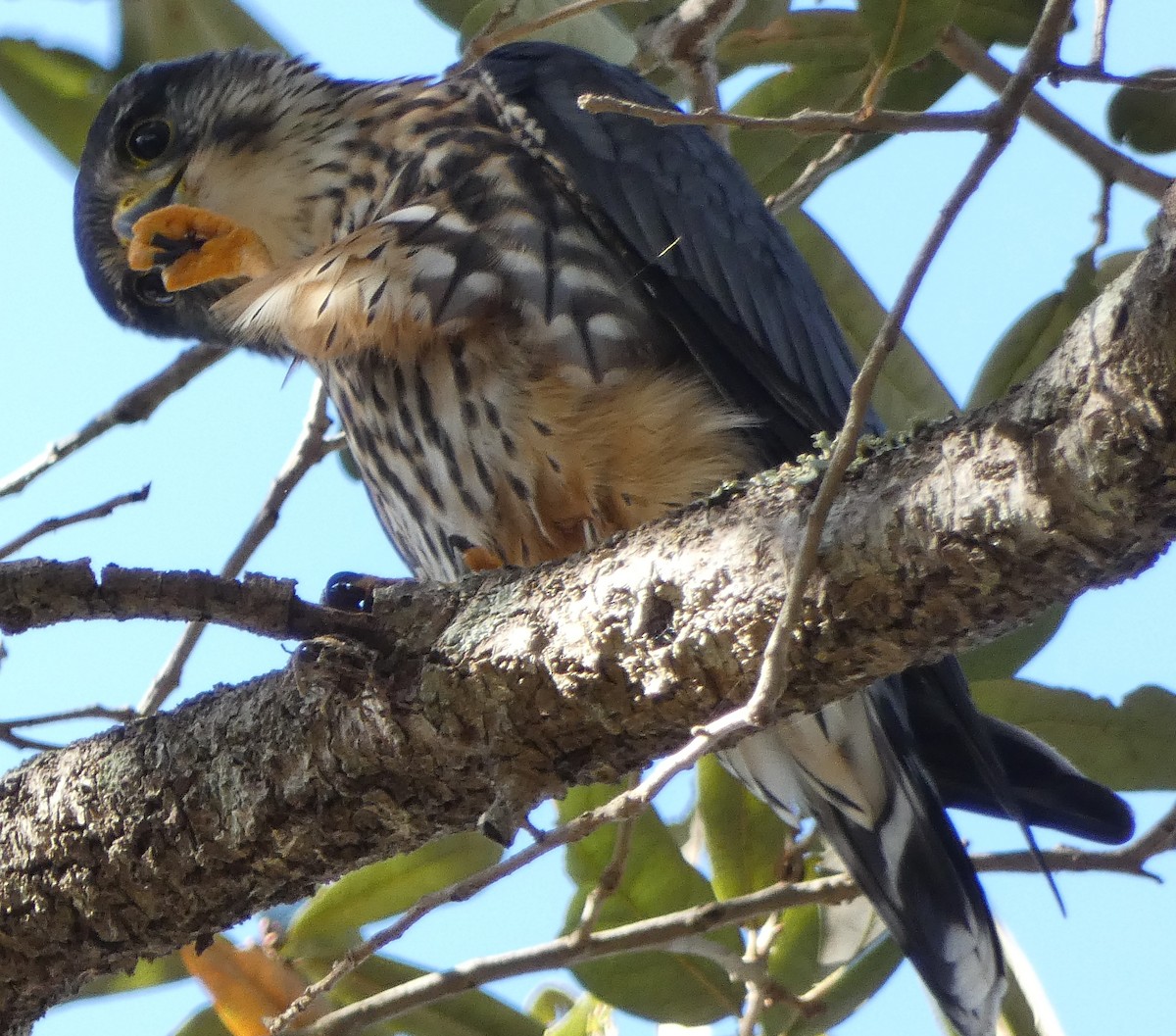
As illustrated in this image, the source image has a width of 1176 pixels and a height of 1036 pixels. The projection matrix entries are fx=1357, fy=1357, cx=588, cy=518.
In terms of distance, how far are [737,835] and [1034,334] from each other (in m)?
1.22

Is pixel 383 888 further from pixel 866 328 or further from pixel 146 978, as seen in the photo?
pixel 866 328

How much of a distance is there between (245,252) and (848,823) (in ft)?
5.60

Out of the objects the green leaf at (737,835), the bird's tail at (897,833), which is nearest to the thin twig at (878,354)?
the bird's tail at (897,833)

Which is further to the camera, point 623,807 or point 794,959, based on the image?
point 794,959

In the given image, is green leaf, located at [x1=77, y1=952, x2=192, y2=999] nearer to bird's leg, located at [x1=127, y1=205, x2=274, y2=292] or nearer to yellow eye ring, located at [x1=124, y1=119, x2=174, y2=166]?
bird's leg, located at [x1=127, y1=205, x2=274, y2=292]

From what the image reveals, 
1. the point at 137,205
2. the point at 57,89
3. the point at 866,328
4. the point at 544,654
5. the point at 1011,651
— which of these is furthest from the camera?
the point at 57,89

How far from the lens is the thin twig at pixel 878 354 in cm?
127

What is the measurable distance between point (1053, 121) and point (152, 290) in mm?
2062

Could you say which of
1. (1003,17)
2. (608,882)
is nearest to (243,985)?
(608,882)

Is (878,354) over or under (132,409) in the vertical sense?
under

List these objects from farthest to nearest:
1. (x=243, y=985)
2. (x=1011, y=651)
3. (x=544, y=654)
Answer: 1. (x=1011, y=651)
2. (x=243, y=985)
3. (x=544, y=654)

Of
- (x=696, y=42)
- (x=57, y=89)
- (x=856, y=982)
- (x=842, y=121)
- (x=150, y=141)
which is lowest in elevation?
(x=856, y=982)

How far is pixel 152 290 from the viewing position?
10.7 feet

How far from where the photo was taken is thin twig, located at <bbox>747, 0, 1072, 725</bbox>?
1272 mm
